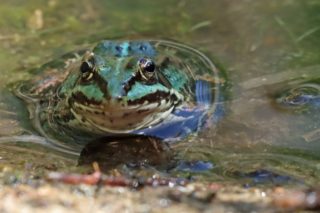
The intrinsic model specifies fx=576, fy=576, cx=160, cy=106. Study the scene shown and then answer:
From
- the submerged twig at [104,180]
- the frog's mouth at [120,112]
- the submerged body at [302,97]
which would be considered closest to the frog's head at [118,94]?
the frog's mouth at [120,112]

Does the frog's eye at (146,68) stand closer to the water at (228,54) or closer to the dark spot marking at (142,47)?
the water at (228,54)

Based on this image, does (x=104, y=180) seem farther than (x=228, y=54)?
No

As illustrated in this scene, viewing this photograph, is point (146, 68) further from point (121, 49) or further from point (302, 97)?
point (302, 97)

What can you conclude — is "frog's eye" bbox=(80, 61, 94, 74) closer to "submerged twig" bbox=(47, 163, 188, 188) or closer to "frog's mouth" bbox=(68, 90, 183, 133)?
"frog's mouth" bbox=(68, 90, 183, 133)

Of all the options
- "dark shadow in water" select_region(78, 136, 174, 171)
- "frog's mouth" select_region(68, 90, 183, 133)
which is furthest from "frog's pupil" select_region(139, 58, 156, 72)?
"dark shadow in water" select_region(78, 136, 174, 171)

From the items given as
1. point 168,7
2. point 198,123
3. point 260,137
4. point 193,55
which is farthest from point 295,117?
point 168,7

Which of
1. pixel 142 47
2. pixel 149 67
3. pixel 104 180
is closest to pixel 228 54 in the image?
pixel 142 47
